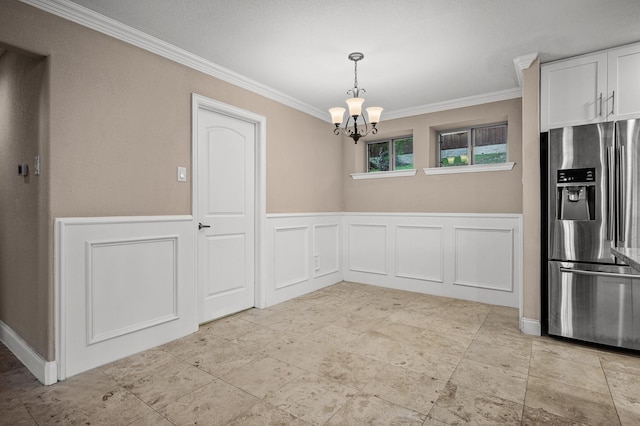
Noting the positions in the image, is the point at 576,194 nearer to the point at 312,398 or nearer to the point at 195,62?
the point at 312,398

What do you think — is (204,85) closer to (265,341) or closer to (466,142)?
(265,341)

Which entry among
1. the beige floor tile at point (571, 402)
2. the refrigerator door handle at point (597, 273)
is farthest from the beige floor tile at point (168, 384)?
the refrigerator door handle at point (597, 273)

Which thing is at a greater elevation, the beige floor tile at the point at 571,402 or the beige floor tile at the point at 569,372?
the beige floor tile at the point at 569,372

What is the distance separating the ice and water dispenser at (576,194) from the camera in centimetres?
271

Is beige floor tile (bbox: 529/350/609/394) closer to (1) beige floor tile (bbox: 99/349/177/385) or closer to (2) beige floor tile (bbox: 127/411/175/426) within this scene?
(2) beige floor tile (bbox: 127/411/175/426)

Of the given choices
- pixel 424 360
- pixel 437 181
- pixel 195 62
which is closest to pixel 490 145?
pixel 437 181

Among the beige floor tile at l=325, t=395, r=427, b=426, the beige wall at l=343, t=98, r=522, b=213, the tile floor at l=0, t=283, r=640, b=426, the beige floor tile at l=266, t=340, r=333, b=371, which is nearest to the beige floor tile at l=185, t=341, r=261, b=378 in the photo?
the tile floor at l=0, t=283, r=640, b=426

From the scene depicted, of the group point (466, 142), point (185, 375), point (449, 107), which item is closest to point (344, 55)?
point (449, 107)

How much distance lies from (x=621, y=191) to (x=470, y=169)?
1.60 m

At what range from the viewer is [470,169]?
4078 millimetres

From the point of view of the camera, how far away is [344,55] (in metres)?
2.92

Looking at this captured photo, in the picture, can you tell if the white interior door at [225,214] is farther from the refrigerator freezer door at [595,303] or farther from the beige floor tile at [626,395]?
the beige floor tile at [626,395]

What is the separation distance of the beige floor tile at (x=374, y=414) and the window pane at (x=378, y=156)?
359cm

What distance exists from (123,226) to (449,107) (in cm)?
382
